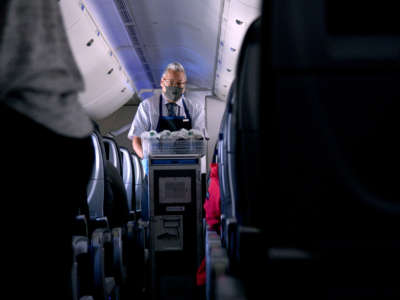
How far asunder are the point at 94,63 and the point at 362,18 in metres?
7.62

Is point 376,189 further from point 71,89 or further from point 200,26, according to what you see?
point 200,26

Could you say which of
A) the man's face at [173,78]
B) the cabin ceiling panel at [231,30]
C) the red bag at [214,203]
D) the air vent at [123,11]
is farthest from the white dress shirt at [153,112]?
the air vent at [123,11]

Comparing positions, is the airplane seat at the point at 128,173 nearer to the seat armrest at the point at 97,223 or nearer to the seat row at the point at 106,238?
the seat row at the point at 106,238

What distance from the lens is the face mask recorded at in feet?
14.3

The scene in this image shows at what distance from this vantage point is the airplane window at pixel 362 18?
986 mm

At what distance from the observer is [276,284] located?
0.99m

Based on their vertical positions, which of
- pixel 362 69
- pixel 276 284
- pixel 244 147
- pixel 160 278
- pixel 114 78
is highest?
pixel 114 78

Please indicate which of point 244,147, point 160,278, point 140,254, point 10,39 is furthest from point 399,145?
point 140,254

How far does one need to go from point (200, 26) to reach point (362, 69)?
7.64 m

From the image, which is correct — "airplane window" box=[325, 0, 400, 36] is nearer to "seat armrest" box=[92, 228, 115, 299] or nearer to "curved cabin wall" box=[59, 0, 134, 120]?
"seat armrest" box=[92, 228, 115, 299]

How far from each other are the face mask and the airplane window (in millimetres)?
3408

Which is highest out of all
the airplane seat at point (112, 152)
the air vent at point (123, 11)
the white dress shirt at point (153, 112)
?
the air vent at point (123, 11)

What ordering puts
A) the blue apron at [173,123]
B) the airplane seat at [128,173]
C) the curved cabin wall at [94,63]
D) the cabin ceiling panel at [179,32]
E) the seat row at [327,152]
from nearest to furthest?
1. the seat row at [327,152]
2. the blue apron at [173,123]
3. the airplane seat at [128,173]
4. the curved cabin wall at [94,63]
5. the cabin ceiling panel at [179,32]

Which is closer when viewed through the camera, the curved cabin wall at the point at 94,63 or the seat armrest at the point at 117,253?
the seat armrest at the point at 117,253
